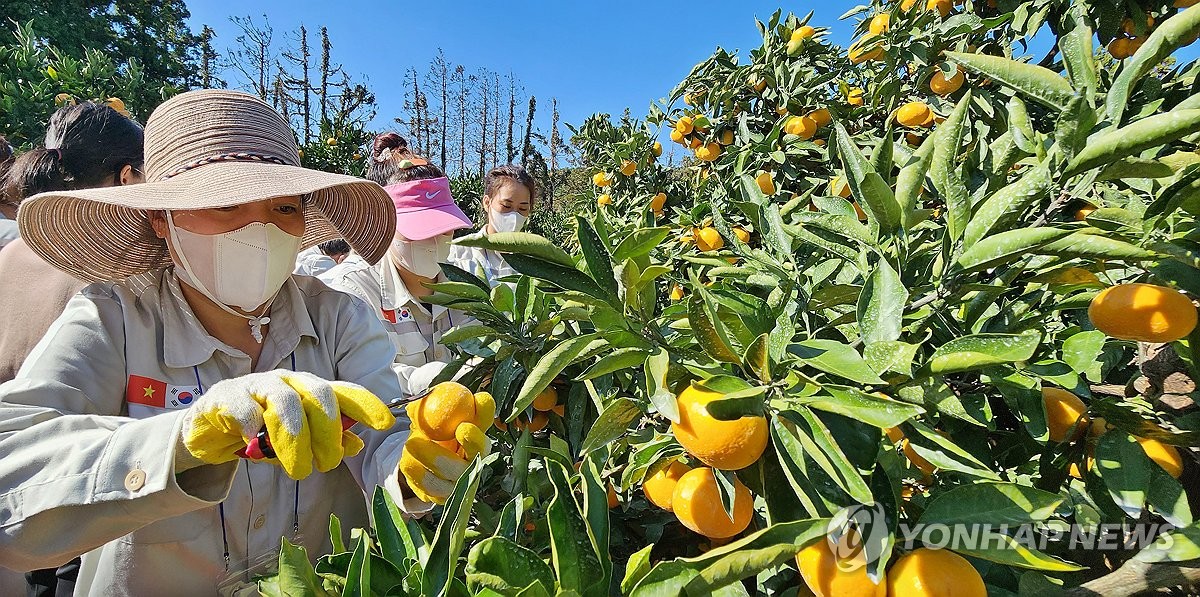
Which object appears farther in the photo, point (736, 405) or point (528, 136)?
point (528, 136)

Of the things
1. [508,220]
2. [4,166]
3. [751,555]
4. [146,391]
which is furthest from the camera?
[508,220]

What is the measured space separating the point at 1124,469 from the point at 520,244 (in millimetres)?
574

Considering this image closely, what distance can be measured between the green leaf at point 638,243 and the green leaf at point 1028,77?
0.31m

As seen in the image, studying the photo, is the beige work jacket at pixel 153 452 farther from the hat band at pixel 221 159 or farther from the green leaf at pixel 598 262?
the green leaf at pixel 598 262

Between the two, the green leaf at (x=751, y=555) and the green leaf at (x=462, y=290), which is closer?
the green leaf at (x=751, y=555)

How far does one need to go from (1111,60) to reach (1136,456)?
124 cm

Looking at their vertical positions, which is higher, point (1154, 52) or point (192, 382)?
point (1154, 52)

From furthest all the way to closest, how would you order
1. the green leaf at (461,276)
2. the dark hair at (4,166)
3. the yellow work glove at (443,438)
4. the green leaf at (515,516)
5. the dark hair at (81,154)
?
1. the dark hair at (4,166)
2. the dark hair at (81,154)
3. the green leaf at (461,276)
4. the yellow work glove at (443,438)
5. the green leaf at (515,516)

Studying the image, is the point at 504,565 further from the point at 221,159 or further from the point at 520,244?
the point at 221,159

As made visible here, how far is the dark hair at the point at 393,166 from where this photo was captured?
6.60 ft

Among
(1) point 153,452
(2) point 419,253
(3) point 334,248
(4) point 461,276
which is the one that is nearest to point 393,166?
(2) point 419,253

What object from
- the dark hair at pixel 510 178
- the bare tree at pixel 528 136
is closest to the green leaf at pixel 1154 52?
the dark hair at pixel 510 178

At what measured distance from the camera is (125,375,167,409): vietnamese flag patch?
0.89m

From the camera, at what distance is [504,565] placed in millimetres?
489
